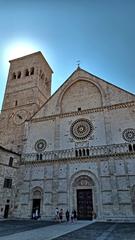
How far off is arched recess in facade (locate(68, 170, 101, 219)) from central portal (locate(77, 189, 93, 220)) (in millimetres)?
397

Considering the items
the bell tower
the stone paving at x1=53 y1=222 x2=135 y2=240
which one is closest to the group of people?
the stone paving at x1=53 y1=222 x2=135 y2=240

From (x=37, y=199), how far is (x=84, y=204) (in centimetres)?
561

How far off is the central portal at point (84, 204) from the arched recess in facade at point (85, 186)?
397 millimetres

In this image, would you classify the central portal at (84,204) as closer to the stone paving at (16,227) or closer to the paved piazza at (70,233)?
the stone paving at (16,227)

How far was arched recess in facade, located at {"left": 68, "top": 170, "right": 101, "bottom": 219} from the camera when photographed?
62.7ft

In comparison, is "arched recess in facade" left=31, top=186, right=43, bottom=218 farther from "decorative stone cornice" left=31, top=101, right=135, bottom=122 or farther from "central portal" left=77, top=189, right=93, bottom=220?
"decorative stone cornice" left=31, top=101, right=135, bottom=122

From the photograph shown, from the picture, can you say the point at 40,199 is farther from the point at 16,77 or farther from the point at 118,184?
the point at 16,77

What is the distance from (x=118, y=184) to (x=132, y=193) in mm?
1502

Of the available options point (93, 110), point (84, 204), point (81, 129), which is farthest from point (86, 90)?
point (84, 204)

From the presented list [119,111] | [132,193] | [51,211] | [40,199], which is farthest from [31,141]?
[132,193]

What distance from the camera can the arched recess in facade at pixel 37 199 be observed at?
2103 cm

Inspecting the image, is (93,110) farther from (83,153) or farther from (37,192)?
(37,192)

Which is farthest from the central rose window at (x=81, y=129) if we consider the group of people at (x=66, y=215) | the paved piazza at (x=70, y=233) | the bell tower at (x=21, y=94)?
the paved piazza at (x=70, y=233)

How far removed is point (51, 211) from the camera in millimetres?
20000
